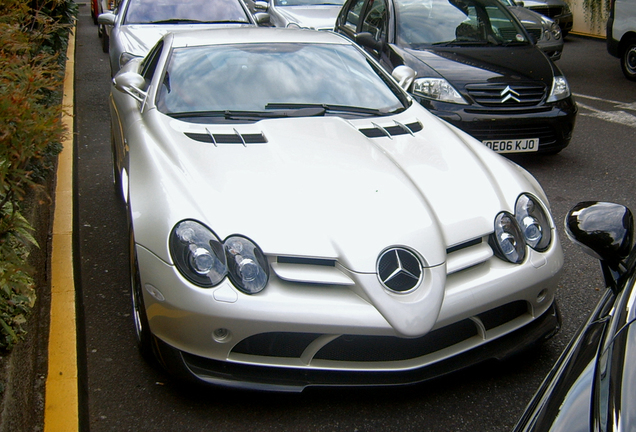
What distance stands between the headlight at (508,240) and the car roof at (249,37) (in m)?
2.15

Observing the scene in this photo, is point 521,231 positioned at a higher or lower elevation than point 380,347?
higher

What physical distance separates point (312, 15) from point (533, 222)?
8586 mm

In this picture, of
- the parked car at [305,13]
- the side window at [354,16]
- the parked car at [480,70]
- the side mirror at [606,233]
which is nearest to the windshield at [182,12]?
the side window at [354,16]

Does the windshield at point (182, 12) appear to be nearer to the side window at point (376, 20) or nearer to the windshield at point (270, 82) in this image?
the side window at point (376, 20)

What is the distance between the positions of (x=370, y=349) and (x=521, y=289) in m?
0.71

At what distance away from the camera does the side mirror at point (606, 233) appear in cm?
221

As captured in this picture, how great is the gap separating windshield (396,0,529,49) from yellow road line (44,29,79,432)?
3802 mm

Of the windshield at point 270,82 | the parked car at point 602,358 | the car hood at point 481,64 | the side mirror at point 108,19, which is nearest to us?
the parked car at point 602,358

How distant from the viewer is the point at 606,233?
2223mm

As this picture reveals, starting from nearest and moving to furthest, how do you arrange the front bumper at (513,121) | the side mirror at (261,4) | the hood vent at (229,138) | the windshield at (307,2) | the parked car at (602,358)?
1. the parked car at (602,358)
2. the hood vent at (229,138)
3. the front bumper at (513,121)
4. the windshield at (307,2)
5. the side mirror at (261,4)

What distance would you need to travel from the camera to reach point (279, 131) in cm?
382

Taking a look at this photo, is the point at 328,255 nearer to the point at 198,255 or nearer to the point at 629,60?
the point at 198,255

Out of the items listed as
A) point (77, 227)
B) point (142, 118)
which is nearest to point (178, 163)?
point (142, 118)

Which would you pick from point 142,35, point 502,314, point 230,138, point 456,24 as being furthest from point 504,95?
point 142,35
